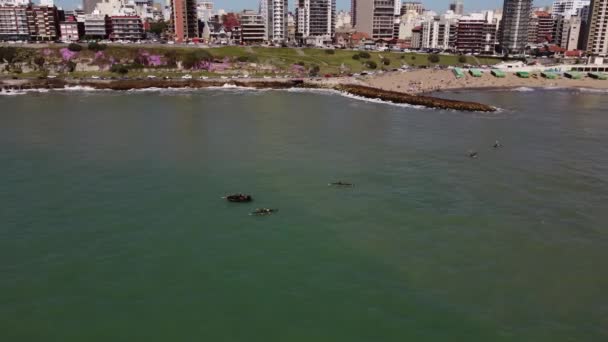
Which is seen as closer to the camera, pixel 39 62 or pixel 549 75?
pixel 39 62

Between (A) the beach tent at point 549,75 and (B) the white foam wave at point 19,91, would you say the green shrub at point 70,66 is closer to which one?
(B) the white foam wave at point 19,91

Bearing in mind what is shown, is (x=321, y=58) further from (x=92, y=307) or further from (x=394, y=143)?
(x=92, y=307)

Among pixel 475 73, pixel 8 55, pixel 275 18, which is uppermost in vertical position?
pixel 275 18

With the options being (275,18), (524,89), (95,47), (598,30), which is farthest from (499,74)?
(95,47)

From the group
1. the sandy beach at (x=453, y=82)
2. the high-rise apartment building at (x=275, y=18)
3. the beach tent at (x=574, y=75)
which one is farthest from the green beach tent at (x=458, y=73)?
the high-rise apartment building at (x=275, y=18)

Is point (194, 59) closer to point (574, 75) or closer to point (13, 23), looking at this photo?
point (13, 23)

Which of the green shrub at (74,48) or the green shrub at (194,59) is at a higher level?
the green shrub at (74,48)
